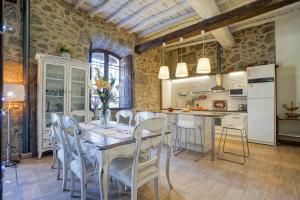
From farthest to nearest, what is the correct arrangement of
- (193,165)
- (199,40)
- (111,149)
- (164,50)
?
(164,50) → (199,40) → (193,165) → (111,149)

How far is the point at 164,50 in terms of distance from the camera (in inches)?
262

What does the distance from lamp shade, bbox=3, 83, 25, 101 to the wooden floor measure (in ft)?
3.73

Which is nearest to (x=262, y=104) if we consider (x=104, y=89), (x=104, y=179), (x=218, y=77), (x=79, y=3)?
(x=218, y=77)

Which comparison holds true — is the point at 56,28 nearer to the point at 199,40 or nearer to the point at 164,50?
the point at 164,50

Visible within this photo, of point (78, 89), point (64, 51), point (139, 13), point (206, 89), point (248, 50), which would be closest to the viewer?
point (64, 51)

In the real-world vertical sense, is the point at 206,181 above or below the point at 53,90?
below

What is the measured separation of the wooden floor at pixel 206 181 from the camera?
199 centimetres

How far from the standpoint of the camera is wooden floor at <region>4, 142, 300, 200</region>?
6.54 feet

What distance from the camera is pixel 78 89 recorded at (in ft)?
12.7

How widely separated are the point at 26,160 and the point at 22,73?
5.26 ft

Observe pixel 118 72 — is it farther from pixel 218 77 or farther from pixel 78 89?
pixel 218 77

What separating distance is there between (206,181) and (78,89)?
3.18m

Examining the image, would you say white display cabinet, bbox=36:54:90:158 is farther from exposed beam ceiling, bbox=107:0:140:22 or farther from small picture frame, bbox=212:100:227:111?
small picture frame, bbox=212:100:227:111

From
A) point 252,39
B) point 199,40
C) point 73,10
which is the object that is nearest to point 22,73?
point 73,10
